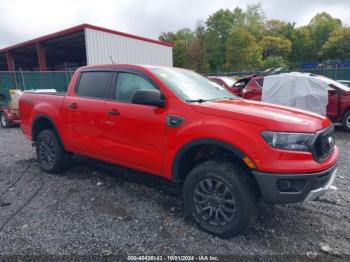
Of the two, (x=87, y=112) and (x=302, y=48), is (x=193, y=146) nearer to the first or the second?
(x=87, y=112)

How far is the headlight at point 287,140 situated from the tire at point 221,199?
478mm

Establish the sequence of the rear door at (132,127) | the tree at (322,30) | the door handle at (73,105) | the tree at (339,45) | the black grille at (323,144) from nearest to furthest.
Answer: the black grille at (323,144)
the rear door at (132,127)
the door handle at (73,105)
the tree at (339,45)
the tree at (322,30)

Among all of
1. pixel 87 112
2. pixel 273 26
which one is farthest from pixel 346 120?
pixel 273 26

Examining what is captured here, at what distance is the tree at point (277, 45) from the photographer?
59.0m

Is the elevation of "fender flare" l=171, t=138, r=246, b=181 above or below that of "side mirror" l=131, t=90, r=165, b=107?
below

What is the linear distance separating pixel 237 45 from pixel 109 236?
49.0m

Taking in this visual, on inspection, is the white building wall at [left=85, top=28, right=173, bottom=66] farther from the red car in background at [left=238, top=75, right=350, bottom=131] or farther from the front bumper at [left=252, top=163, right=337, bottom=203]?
the front bumper at [left=252, top=163, right=337, bottom=203]

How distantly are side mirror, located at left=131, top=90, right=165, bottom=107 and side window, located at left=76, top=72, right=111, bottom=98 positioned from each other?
1.05 m

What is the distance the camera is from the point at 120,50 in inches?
699

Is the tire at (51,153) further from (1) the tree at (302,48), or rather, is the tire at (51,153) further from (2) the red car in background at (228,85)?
(1) the tree at (302,48)

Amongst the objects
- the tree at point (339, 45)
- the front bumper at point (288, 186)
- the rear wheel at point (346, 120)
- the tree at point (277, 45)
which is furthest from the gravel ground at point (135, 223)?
the tree at point (277, 45)

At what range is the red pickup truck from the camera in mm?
2754

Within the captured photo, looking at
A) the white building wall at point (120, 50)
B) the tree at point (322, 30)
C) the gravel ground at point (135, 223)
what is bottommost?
the gravel ground at point (135, 223)

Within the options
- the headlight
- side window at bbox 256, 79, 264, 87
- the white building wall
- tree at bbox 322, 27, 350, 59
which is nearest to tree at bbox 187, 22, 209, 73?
tree at bbox 322, 27, 350, 59
